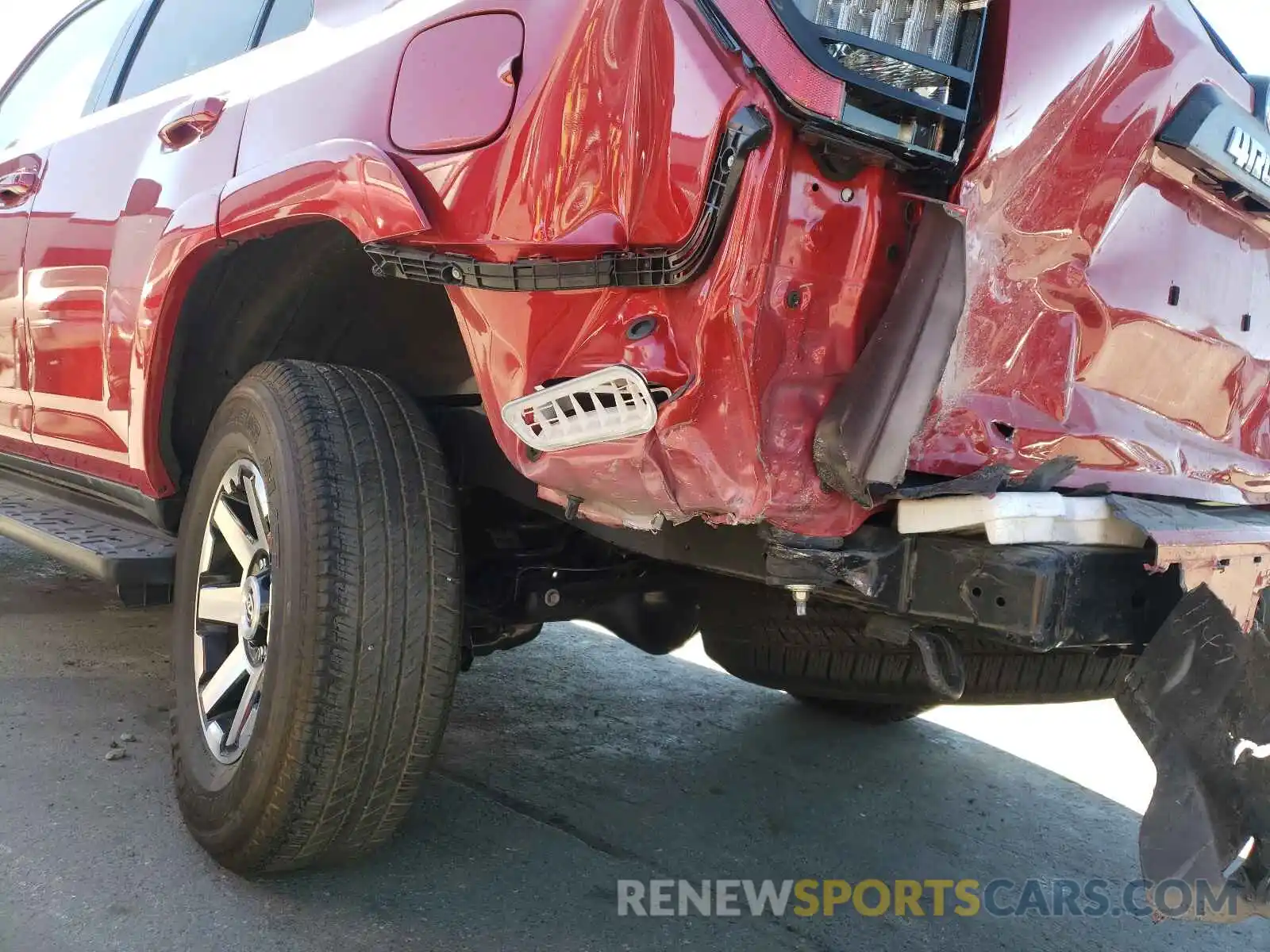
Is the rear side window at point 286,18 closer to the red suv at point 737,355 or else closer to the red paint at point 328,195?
the red suv at point 737,355

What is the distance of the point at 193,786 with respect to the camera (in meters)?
2.07

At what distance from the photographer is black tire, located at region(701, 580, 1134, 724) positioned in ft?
7.58

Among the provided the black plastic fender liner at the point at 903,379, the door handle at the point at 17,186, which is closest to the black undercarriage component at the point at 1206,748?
the black plastic fender liner at the point at 903,379

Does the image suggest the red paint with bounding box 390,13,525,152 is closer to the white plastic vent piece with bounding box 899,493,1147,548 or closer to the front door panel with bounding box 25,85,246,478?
the front door panel with bounding box 25,85,246,478

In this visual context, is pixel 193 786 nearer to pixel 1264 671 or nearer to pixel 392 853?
pixel 392 853

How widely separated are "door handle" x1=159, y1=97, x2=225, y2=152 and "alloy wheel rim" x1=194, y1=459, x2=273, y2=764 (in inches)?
31.4

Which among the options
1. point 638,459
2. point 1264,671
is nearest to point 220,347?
point 638,459

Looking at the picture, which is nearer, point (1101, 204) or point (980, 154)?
point (980, 154)

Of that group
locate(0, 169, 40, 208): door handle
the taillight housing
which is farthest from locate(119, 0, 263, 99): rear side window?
the taillight housing

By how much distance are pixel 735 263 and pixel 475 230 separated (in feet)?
1.41

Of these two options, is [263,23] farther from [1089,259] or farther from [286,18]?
[1089,259]

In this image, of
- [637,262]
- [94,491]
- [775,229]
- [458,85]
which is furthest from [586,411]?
[94,491]

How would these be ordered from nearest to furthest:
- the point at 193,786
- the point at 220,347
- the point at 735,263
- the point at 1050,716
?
the point at 735,263 < the point at 193,786 < the point at 220,347 < the point at 1050,716

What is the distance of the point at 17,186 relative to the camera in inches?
126
